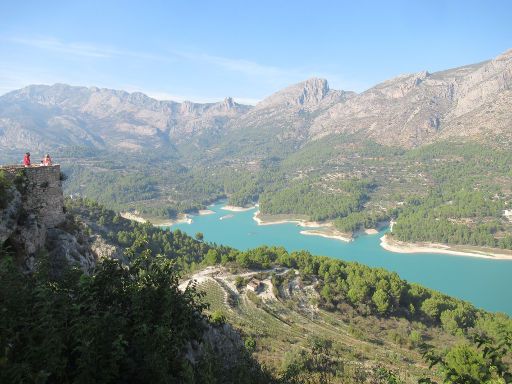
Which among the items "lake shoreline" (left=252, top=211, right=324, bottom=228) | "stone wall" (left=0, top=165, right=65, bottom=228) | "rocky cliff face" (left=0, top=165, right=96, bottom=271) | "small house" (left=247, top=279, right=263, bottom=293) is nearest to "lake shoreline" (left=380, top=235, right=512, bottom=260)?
"lake shoreline" (left=252, top=211, right=324, bottom=228)

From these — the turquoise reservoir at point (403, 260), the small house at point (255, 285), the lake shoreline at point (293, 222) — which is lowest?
the turquoise reservoir at point (403, 260)

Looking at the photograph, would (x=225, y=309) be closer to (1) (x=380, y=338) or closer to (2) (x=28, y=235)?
(1) (x=380, y=338)

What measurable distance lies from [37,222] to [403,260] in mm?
99583

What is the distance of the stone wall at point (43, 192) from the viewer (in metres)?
16.5

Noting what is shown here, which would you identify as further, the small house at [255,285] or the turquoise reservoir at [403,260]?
the turquoise reservoir at [403,260]

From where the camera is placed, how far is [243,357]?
1603 cm

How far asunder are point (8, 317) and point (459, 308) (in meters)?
51.6

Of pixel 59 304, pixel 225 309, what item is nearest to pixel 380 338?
pixel 225 309

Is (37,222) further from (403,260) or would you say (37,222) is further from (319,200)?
(319,200)

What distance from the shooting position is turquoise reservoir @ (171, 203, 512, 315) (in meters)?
79.6

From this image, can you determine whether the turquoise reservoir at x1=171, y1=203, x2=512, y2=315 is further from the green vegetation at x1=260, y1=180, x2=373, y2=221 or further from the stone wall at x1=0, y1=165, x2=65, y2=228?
the stone wall at x1=0, y1=165, x2=65, y2=228

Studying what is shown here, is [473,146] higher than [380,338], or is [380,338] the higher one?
[473,146]

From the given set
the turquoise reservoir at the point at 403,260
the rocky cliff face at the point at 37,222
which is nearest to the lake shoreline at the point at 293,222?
the turquoise reservoir at the point at 403,260

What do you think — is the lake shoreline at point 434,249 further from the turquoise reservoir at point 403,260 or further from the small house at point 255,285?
the small house at point 255,285
